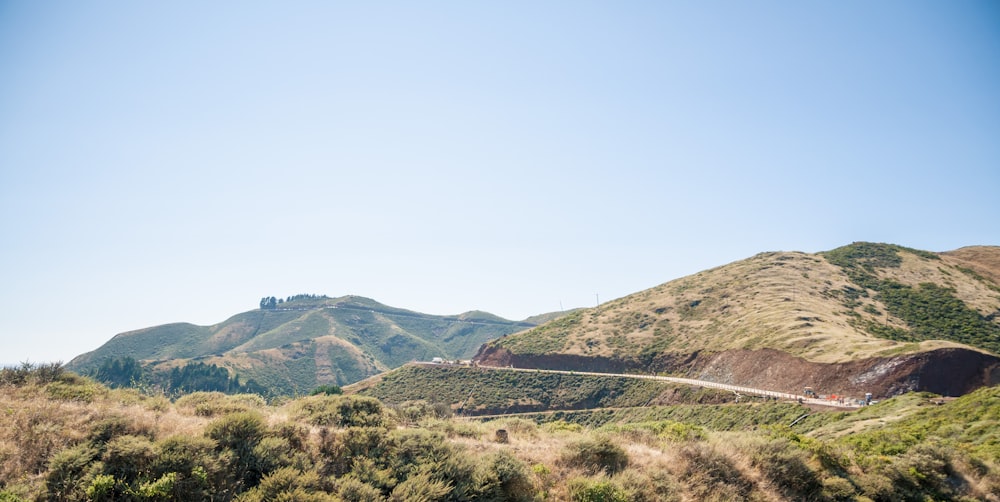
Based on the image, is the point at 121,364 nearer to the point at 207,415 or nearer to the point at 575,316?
the point at 575,316

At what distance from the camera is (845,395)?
153ft

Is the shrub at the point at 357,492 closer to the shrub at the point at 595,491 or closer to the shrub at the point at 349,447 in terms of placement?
the shrub at the point at 349,447

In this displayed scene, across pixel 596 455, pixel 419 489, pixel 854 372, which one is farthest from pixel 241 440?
pixel 854 372

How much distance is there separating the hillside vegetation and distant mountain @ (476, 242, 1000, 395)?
29.0 meters

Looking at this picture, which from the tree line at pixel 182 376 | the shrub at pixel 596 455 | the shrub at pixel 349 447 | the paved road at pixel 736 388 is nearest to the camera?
the shrub at pixel 349 447

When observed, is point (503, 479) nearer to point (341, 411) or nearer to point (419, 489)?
point (419, 489)

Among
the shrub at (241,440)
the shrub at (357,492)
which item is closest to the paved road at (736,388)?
the shrub at (357,492)

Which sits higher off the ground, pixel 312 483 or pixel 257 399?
pixel 257 399

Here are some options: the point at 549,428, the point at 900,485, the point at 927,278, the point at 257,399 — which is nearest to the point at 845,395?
the point at 900,485

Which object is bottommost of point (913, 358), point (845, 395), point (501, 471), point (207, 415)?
point (845, 395)

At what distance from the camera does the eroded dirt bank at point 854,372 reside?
4422cm

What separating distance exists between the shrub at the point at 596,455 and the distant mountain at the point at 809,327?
139 ft

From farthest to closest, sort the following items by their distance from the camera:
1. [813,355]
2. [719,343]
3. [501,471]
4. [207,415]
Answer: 1. [719,343]
2. [813,355]
3. [207,415]
4. [501,471]

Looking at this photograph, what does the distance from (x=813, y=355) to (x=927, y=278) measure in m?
54.0
